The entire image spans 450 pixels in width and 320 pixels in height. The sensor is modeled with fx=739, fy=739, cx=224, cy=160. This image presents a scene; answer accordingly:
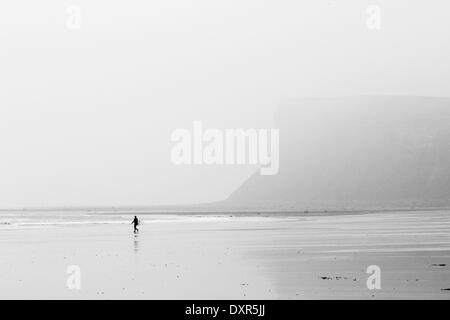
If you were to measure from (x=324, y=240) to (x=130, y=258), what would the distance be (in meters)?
16.4

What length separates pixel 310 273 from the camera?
27.9 metres

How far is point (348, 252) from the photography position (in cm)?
3684

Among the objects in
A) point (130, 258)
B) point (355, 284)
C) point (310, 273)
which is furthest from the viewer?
point (130, 258)
